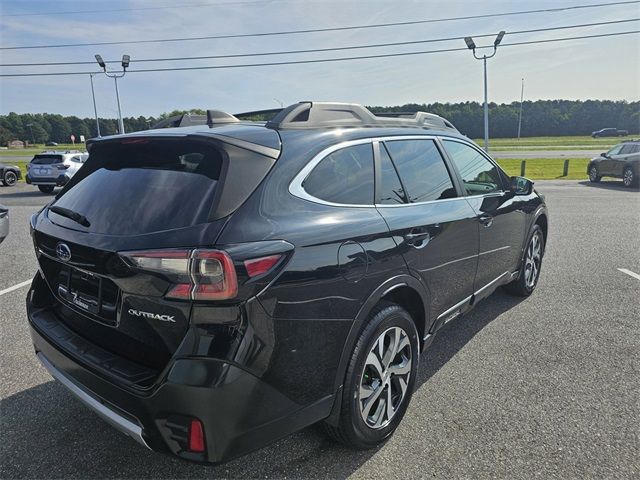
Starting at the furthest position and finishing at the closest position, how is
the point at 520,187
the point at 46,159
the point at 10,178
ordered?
the point at 10,178 < the point at 46,159 < the point at 520,187

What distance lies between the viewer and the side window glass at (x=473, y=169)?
356cm

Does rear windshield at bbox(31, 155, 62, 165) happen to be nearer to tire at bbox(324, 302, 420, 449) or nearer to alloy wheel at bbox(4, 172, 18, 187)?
alloy wheel at bbox(4, 172, 18, 187)

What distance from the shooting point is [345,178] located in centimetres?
246

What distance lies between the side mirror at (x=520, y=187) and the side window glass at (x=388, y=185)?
2.00 meters

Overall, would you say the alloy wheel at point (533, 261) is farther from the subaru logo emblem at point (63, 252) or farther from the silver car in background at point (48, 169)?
the silver car in background at point (48, 169)

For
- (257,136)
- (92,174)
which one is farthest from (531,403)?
(92,174)

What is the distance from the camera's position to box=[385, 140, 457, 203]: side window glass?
290 cm

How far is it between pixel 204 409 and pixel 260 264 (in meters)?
0.61

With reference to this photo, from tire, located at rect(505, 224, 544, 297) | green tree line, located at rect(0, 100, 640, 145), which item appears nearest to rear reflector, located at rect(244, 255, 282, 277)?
tire, located at rect(505, 224, 544, 297)

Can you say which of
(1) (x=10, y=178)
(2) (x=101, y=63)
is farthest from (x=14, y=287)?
(2) (x=101, y=63)

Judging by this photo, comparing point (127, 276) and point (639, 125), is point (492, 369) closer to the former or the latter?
point (127, 276)

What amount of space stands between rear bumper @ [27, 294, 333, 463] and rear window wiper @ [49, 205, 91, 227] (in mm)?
725

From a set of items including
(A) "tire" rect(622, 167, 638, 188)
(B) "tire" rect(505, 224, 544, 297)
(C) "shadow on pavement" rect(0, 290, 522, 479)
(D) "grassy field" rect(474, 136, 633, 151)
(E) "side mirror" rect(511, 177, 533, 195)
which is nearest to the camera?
(C) "shadow on pavement" rect(0, 290, 522, 479)

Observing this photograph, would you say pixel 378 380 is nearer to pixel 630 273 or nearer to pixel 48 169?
pixel 630 273
